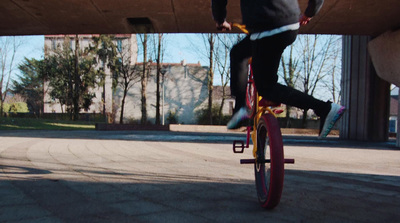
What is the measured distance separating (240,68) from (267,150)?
760 mm

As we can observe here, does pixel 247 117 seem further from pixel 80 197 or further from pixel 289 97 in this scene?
pixel 80 197

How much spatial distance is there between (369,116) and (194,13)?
9888 mm

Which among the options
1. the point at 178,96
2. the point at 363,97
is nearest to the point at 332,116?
the point at 363,97

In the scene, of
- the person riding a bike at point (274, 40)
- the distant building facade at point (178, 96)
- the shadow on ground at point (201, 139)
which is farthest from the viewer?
the distant building facade at point (178, 96)

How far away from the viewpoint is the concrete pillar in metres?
14.0

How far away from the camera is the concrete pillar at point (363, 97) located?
1396 cm

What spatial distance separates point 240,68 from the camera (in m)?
2.83

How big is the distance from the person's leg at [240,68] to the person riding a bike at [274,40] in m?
0.31

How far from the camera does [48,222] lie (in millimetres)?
2070

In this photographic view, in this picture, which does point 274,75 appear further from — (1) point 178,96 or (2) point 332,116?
(1) point 178,96

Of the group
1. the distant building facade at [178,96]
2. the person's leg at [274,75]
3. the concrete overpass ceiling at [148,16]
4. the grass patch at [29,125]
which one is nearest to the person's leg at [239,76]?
the person's leg at [274,75]

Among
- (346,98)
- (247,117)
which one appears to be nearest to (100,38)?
(346,98)

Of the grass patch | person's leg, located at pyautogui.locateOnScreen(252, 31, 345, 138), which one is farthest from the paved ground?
the grass patch

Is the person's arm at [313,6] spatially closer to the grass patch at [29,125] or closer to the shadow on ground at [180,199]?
the shadow on ground at [180,199]
